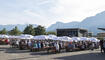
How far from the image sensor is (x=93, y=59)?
19.1 metres

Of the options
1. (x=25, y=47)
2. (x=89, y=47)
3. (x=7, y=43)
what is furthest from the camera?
(x=7, y=43)

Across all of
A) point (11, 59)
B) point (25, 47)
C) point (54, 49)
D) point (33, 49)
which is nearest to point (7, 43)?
point (25, 47)

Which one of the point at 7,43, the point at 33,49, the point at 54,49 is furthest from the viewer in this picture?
the point at 7,43

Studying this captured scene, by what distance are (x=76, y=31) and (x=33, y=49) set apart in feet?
260

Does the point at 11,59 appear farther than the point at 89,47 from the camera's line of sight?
No

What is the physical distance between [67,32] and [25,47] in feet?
247

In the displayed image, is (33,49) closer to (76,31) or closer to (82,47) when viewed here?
(82,47)

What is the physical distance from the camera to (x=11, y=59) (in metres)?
17.9

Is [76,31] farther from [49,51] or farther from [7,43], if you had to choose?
[49,51]

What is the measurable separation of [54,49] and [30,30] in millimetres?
58305

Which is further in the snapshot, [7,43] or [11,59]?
[7,43]

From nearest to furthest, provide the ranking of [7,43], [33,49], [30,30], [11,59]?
[11,59] < [33,49] < [7,43] < [30,30]

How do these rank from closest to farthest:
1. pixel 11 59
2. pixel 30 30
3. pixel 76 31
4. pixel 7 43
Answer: pixel 11 59 → pixel 7 43 → pixel 30 30 → pixel 76 31

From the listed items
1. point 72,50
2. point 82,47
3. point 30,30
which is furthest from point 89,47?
point 30,30
